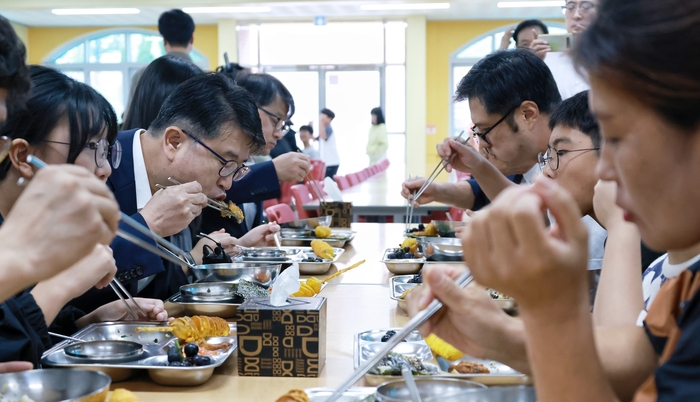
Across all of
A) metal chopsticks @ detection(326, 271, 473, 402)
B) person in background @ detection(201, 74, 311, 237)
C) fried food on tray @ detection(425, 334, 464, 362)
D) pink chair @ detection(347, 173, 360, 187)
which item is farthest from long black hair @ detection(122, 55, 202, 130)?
pink chair @ detection(347, 173, 360, 187)

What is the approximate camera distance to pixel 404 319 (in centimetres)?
191

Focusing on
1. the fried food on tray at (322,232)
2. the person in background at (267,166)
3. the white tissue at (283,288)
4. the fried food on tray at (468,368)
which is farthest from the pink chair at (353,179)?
the fried food on tray at (468,368)

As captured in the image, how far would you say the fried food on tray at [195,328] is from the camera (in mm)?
1566

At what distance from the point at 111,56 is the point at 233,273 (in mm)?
12918

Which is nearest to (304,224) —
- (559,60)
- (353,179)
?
(559,60)

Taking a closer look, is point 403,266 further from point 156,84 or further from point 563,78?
point 563,78

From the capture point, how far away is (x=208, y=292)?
2.07 meters

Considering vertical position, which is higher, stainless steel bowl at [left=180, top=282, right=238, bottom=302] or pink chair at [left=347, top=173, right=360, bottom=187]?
stainless steel bowl at [left=180, top=282, right=238, bottom=302]

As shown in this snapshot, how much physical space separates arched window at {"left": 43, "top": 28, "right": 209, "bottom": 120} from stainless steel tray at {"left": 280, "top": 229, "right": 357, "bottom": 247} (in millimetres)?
10916

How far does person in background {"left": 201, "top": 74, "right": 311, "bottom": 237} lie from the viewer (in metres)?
3.58

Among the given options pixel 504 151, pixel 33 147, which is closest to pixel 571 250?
pixel 33 147

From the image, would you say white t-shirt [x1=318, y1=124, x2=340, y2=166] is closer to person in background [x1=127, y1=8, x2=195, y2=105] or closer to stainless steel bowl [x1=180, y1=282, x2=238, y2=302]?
person in background [x1=127, y1=8, x2=195, y2=105]

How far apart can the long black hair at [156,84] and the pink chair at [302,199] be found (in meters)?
1.77

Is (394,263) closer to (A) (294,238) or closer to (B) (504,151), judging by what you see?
(B) (504,151)
